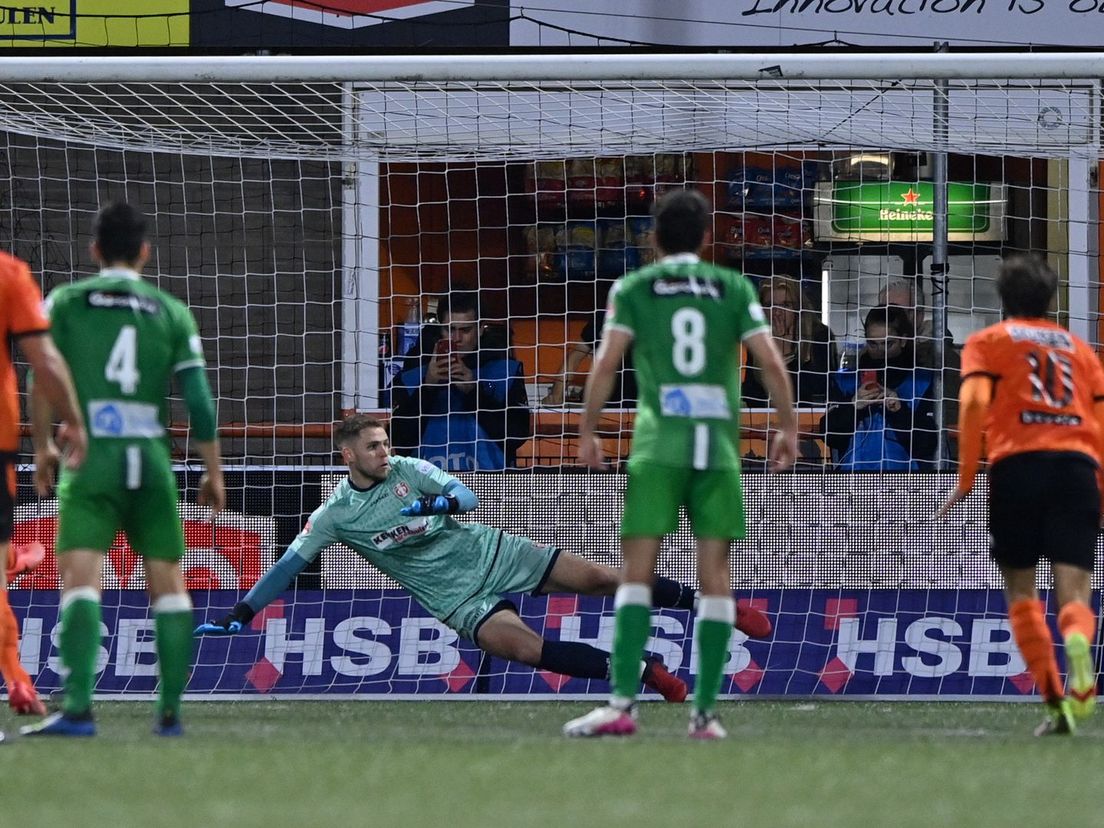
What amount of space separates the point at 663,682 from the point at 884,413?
94.6 inches

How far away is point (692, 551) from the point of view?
10156 millimetres

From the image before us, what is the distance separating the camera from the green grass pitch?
426 centimetres

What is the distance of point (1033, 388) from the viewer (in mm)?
6965

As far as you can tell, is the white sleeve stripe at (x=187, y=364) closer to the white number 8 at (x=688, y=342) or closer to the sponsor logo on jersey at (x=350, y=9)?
the white number 8 at (x=688, y=342)

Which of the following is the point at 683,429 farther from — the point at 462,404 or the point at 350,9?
the point at 350,9

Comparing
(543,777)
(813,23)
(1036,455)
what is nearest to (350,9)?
(813,23)

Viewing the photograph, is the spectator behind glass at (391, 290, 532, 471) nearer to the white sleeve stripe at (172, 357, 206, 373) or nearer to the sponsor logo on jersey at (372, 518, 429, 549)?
the sponsor logo on jersey at (372, 518, 429, 549)

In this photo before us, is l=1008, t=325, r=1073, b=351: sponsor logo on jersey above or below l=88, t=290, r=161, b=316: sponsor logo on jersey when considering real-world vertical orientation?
below

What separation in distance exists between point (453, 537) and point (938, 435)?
2769 millimetres

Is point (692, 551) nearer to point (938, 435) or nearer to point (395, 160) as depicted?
point (938, 435)

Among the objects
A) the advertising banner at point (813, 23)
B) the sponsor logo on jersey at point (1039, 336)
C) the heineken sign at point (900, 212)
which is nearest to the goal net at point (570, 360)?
the heineken sign at point (900, 212)

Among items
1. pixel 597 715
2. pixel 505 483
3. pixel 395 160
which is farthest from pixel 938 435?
pixel 597 715

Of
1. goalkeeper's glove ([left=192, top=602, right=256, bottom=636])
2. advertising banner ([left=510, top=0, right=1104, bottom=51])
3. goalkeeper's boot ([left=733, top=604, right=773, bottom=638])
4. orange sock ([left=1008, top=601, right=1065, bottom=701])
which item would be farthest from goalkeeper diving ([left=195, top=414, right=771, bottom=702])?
advertising banner ([left=510, top=0, right=1104, bottom=51])

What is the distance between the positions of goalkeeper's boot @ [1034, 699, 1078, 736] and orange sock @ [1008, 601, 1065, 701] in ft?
0.09
